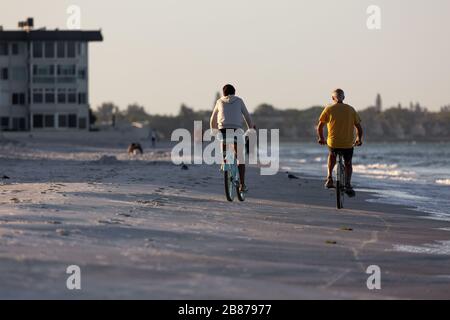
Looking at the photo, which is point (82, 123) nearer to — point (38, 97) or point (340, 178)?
point (38, 97)

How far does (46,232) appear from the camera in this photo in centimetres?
882

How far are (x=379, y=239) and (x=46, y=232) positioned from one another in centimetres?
371

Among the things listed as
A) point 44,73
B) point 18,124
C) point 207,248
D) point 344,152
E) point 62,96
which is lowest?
Result: point 207,248

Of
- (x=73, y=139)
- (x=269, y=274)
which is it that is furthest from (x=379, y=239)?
(x=73, y=139)

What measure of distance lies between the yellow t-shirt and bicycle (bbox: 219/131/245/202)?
1452 millimetres

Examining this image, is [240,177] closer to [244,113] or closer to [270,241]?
[244,113]

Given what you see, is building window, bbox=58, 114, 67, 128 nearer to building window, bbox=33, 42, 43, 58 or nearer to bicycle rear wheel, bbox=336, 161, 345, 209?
building window, bbox=33, 42, 43, 58

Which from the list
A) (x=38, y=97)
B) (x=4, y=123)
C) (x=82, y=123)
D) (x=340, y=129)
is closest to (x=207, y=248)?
(x=340, y=129)

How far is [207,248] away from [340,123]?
20.8 feet

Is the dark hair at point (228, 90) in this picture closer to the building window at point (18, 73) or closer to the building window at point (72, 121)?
the building window at point (72, 121)

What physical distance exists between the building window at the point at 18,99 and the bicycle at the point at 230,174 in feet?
230

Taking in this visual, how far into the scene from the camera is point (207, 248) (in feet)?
28.2
